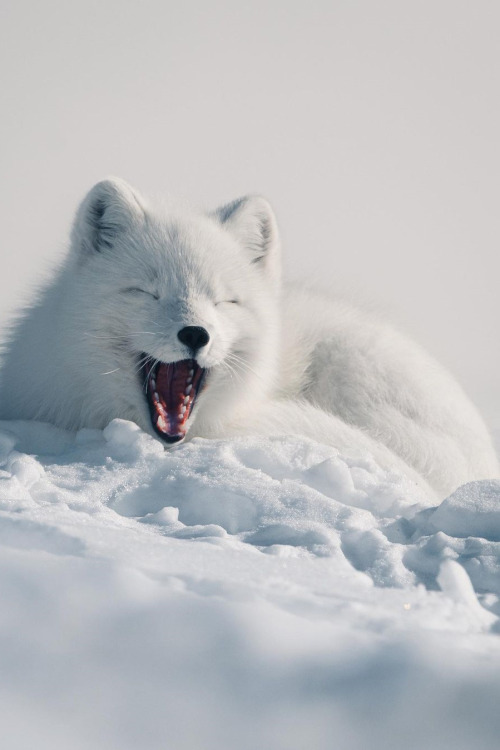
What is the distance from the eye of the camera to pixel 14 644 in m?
1.48

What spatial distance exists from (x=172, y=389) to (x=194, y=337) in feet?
1.15

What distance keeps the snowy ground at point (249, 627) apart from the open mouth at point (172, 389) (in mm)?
775

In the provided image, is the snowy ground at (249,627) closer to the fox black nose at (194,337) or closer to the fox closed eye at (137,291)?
the fox black nose at (194,337)

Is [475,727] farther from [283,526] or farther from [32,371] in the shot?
[32,371]

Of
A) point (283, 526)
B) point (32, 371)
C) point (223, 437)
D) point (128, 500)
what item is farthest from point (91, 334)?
point (283, 526)

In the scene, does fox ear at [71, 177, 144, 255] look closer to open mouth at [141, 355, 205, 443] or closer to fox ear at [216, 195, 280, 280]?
fox ear at [216, 195, 280, 280]

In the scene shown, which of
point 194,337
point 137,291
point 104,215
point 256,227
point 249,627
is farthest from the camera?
point 256,227

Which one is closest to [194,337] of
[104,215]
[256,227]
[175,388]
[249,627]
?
[175,388]

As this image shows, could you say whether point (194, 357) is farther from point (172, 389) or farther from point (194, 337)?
point (172, 389)

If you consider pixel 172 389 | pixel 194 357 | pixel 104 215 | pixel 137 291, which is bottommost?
pixel 172 389

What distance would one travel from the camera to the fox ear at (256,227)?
357 cm

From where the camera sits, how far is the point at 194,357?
295 centimetres

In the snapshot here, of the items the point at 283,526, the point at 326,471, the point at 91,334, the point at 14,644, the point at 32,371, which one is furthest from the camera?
the point at 32,371

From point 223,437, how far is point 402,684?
1.91 m
